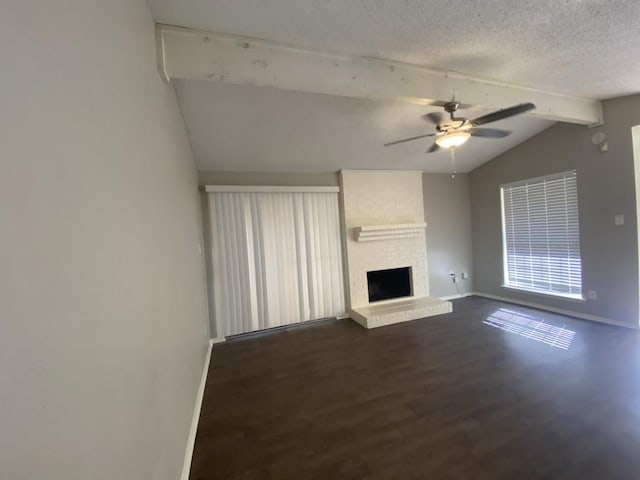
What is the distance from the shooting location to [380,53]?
223 cm

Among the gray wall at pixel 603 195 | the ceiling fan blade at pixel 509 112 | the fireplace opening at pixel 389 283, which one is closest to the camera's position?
the ceiling fan blade at pixel 509 112

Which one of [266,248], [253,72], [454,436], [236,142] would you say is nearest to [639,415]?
[454,436]

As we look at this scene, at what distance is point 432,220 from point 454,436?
412cm

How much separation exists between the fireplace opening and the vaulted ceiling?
2246 millimetres

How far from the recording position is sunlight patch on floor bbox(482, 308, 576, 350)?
10.7 ft

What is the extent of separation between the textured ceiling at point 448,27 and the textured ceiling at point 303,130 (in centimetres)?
64

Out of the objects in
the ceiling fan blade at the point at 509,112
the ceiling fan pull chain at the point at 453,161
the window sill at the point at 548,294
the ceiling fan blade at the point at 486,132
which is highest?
the ceiling fan pull chain at the point at 453,161

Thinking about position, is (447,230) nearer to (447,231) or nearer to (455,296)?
(447,231)

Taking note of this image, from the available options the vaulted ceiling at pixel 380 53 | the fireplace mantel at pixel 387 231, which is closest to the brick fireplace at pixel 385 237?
the fireplace mantel at pixel 387 231

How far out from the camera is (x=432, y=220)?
536cm

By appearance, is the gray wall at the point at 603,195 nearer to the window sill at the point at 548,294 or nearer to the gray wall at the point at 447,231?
the window sill at the point at 548,294

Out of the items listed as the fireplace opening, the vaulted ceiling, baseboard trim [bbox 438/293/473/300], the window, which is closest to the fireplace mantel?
the fireplace opening

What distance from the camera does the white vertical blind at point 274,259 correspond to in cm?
402

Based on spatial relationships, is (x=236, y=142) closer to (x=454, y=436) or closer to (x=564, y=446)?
(x=454, y=436)
